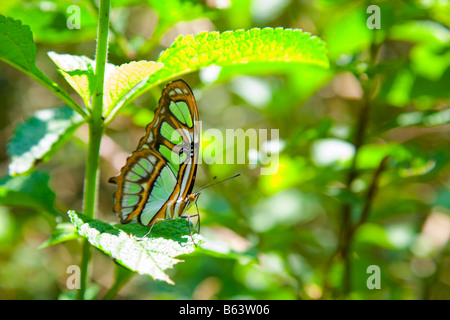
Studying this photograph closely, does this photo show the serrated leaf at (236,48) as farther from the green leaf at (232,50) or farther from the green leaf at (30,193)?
the green leaf at (30,193)

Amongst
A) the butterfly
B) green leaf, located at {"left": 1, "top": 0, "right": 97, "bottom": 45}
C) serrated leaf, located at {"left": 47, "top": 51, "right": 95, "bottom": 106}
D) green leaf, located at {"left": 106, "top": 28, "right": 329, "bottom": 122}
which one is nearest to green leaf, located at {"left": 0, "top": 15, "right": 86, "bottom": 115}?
serrated leaf, located at {"left": 47, "top": 51, "right": 95, "bottom": 106}

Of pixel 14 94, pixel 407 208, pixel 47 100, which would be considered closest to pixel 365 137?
pixel 407 208

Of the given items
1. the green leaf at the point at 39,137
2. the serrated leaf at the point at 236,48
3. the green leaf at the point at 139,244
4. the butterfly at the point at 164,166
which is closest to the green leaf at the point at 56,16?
the green leaf at the point at 39,137

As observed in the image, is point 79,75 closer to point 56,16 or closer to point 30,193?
point 30,193

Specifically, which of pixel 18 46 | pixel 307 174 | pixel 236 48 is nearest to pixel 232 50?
pixel 236 48

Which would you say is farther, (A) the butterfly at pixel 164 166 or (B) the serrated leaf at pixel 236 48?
(A) the butterfly at pixel 164 166

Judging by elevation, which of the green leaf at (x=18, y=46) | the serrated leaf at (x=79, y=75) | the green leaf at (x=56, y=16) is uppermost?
the green leaf at (x=56, y=16)
